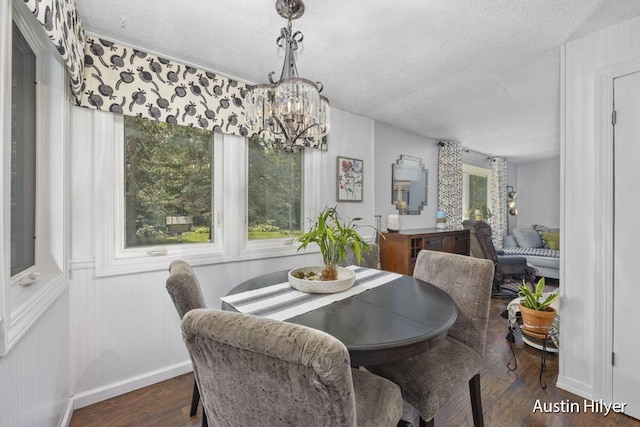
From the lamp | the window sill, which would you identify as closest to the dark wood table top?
the window sill

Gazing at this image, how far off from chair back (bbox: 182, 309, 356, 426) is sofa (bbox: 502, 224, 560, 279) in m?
5.12

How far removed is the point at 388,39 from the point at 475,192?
4935mm

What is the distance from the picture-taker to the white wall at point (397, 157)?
12.5 feet

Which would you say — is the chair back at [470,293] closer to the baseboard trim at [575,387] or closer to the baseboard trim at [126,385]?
the baseboard trim at [575,387]

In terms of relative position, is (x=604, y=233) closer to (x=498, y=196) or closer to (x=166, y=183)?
(x=166, y=183)

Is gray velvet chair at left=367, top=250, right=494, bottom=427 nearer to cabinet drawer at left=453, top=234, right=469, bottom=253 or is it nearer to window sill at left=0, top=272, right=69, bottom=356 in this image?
window sill at left=0, top=272, right=69, bottom=356

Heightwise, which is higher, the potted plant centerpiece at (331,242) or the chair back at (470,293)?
the potted plant centerpiece at (331,242)

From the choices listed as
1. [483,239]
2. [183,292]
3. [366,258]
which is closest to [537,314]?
[366,258]

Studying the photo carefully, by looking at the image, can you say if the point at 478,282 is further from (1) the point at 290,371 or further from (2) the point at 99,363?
(2) the point at 99,363

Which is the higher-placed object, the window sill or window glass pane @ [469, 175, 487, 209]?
window glass pane @ [469, 175, 487, 209]

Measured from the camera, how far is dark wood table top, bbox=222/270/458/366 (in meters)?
1.00

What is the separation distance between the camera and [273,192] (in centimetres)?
282

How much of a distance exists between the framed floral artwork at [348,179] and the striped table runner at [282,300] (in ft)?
5.31

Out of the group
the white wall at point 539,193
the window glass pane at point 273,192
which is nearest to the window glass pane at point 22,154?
the window glass pane at point 273,192
